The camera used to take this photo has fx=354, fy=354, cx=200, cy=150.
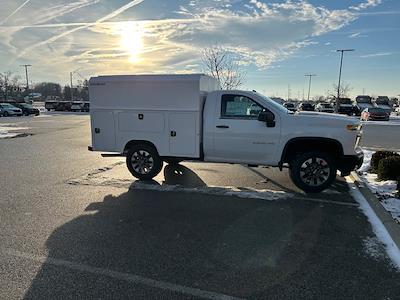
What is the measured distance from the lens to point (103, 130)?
334 inches

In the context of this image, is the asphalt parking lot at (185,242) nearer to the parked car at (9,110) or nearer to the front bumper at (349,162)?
the front bumper at (349,162)

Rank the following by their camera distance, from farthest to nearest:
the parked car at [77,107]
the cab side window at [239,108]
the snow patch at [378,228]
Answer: the parked car at [77,107] → the cab side window at [239,108] → the snow patch at [378,228]

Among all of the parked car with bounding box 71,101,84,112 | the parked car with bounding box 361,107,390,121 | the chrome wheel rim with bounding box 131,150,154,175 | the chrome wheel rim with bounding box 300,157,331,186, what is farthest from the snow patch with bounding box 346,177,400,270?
the parked car with bounding box 71,101,84,112

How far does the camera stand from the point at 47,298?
3.33 m

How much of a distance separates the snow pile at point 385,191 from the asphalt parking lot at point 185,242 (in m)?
0.46

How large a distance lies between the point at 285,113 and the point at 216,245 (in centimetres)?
363

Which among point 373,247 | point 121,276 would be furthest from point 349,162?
point 121,276

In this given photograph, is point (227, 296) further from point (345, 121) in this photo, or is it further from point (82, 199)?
→ point (345, 121)

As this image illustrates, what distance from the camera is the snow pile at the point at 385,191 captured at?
5690 mm

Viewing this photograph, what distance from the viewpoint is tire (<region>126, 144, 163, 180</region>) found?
824 cm

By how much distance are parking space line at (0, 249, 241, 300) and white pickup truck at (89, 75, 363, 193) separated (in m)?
4.18


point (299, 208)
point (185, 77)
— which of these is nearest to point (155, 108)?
point (185, 77)

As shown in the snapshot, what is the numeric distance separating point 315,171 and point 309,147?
19.9 inches

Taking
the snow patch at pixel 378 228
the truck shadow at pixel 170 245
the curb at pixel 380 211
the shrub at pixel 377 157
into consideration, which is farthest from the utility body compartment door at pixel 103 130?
the shrub at pixel 377 157
